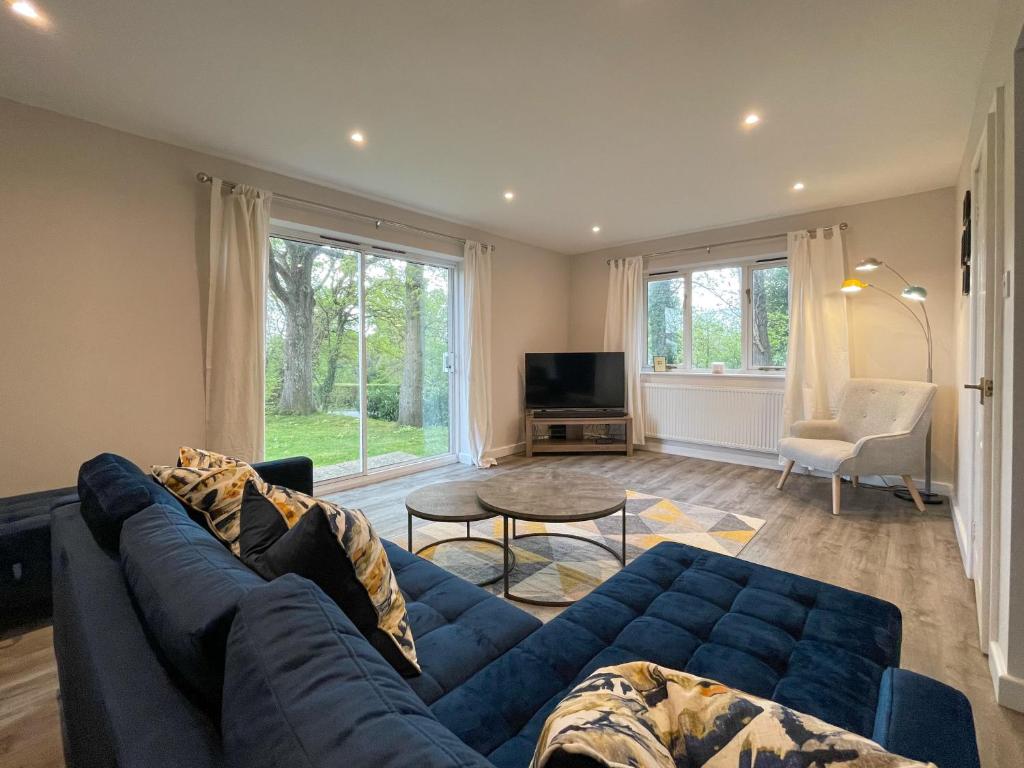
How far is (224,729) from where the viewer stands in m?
0.60

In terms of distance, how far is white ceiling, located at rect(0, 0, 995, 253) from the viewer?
1864 millimetres

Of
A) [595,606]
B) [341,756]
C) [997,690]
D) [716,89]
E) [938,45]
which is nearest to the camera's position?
[341,756]

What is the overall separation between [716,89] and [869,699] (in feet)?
8.47

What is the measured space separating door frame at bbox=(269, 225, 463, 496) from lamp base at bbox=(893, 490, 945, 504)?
13.0 ft

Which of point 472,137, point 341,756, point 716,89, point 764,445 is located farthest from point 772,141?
point 341,756

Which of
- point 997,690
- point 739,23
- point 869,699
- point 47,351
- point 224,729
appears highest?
point 739,23

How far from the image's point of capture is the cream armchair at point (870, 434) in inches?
132

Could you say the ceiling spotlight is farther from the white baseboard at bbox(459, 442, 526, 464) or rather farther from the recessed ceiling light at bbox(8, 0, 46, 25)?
the white baseboard at bbox(459, 442, 526, 464)

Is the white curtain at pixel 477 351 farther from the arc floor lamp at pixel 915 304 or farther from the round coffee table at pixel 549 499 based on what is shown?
the arc floor lamp at pixel 915 304

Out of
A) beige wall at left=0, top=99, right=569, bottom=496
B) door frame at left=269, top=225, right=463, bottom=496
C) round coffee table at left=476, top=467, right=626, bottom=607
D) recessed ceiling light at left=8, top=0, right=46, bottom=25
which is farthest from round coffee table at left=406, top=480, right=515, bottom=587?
recessed ceiling light at left=8, top=0, right=46, bottom=25

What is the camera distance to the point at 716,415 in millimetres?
4996

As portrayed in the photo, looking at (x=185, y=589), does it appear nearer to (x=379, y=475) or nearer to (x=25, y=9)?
(x=25, y=9)

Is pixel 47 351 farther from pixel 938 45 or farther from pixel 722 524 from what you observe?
pixel 938 45

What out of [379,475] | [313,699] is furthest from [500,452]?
[313,699]
